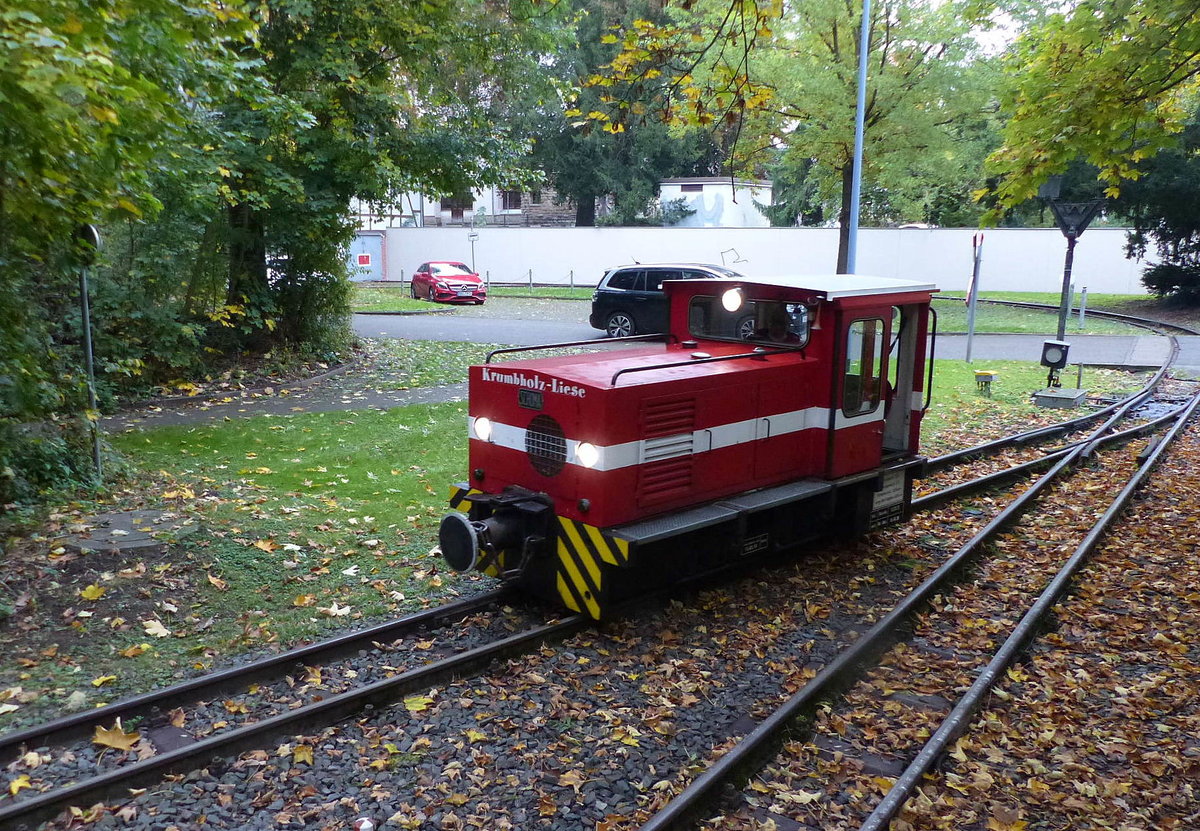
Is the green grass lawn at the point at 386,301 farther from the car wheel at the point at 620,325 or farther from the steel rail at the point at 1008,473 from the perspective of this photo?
the steel rail at the point at 1008,473

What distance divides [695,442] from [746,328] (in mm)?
1681

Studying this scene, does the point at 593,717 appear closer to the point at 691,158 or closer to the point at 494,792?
the point at 494,792

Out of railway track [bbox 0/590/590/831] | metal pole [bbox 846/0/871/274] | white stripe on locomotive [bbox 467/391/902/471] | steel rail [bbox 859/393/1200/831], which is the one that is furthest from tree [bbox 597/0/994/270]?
railway track [bbox 0/590/590/831]

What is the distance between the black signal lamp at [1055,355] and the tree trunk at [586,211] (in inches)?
1210

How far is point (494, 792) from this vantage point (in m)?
4.68

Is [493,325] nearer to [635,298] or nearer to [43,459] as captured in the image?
[635,298]

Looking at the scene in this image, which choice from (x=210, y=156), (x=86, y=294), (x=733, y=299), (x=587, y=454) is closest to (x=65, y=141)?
(x=86, y=294)

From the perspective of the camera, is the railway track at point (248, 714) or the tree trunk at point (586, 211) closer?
the railway track at point (248, 714)

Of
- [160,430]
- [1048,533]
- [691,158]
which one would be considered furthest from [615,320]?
[691,158]

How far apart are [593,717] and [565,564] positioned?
1.37 meters

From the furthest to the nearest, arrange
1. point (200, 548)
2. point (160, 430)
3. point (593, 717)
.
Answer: point (160, 430) → point (200, 548) → point (593, 717)

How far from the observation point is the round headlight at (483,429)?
7129 mm

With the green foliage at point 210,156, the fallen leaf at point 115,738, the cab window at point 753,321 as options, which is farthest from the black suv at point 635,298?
the fallen leaf at point 115,738

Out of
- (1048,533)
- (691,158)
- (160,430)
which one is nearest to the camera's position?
(1048,533)
